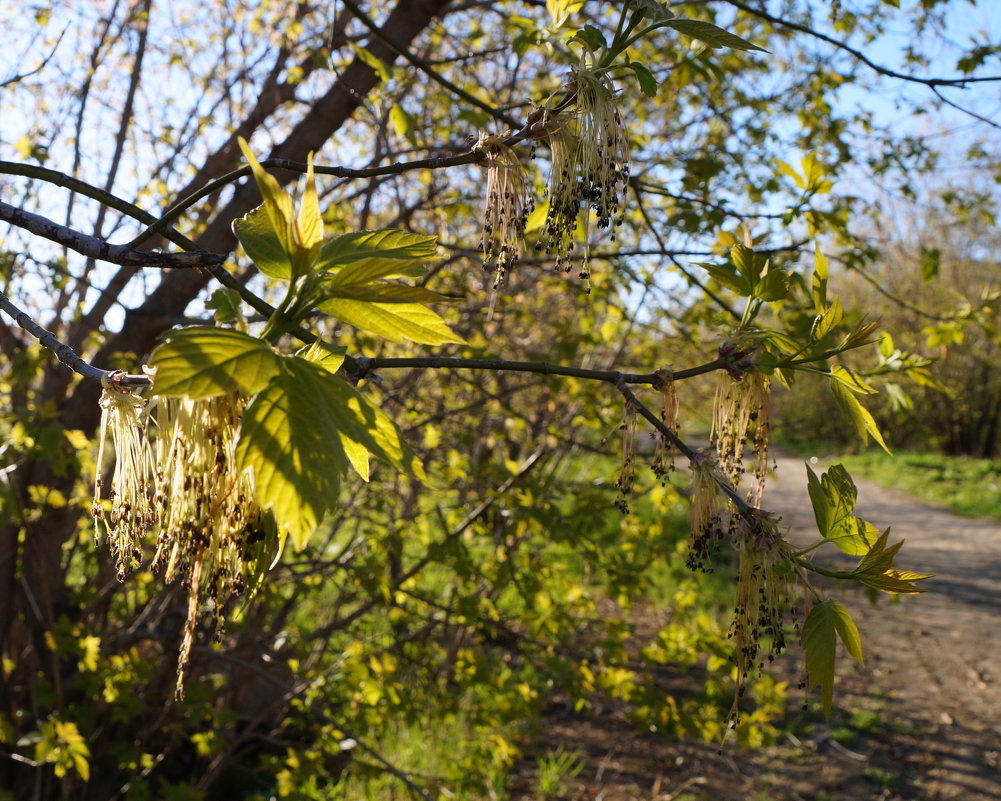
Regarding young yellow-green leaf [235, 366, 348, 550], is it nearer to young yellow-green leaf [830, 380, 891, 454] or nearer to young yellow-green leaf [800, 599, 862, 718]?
young yellow-green leaf [800, 599, 862, 718]

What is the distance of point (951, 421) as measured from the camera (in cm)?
1619

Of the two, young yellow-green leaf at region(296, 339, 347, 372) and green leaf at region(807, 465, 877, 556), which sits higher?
young yellow-green leaf at region(296, 339, 347, 372)

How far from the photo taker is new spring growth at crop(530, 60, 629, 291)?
3.93 feet

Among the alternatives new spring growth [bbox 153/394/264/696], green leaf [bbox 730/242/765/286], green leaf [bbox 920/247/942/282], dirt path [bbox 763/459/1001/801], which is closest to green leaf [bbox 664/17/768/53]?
green leaf [bbox 730/242/765/286]

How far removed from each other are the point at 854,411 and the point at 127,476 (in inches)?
42.5

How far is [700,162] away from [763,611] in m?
2.89

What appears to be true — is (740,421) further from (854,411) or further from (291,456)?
(291,456)

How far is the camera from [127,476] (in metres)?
1.08

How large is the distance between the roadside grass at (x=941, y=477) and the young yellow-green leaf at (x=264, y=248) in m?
11.1

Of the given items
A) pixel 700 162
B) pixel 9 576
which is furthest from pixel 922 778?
pixel 9 576

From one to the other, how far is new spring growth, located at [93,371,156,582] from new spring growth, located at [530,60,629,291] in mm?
649

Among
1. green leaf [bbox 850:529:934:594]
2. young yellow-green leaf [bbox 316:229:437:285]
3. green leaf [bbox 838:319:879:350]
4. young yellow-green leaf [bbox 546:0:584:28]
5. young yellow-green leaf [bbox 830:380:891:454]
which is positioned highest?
young yellow-green leaf [bbox 546:0:584:28]

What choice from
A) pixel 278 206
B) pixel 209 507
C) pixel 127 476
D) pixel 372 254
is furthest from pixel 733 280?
pixel 127 476

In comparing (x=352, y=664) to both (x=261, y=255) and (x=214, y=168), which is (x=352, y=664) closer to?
(x=214, y=168)
